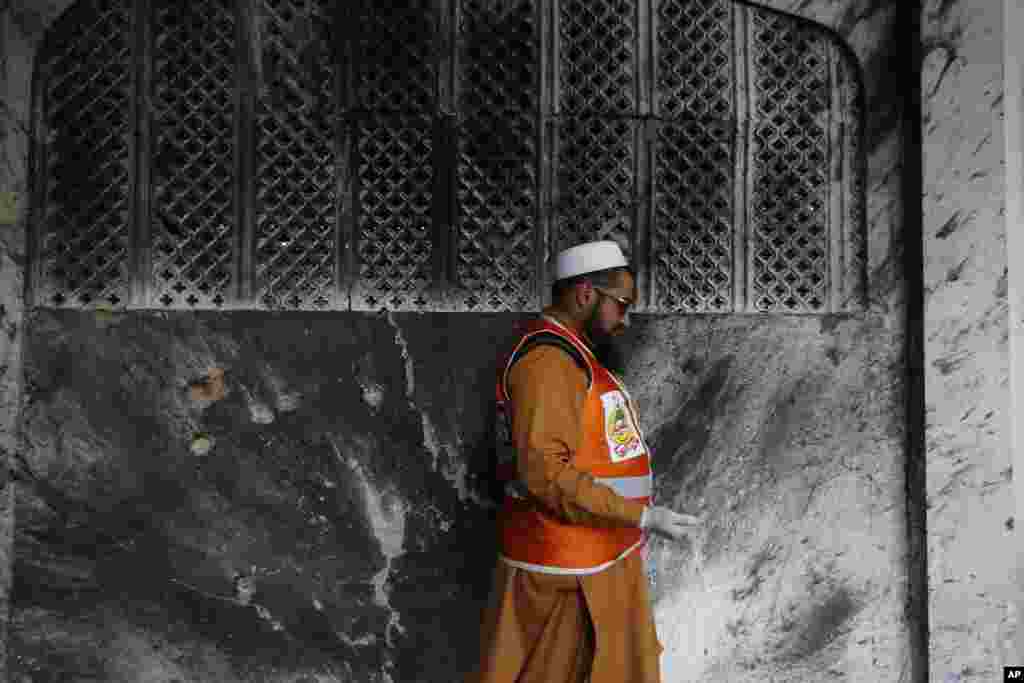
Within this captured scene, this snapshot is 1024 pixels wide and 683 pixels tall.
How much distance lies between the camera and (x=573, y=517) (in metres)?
2.28

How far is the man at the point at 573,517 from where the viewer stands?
2.28 meters

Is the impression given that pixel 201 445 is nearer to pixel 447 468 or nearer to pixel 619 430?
pixel 447 468

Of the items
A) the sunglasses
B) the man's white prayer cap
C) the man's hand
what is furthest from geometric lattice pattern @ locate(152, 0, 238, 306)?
the man's hand

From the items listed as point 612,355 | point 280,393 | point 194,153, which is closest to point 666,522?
point 612,355

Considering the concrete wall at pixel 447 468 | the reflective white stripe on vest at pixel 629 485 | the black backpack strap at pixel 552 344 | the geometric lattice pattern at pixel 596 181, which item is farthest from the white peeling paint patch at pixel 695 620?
the geometric lattice pattern at pixel 596 181

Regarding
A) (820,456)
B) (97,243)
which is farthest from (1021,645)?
(97,243)

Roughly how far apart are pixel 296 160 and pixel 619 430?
5.68ft

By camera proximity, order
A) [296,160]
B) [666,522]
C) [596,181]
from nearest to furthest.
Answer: [666,522] → [296,160] → [596,181]

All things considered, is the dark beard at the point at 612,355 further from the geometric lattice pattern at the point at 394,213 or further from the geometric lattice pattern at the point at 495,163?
the geometric lattice pattern at the point at 394,213

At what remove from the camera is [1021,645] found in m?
3.29

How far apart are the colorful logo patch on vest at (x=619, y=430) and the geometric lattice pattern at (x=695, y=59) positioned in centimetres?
A: 146

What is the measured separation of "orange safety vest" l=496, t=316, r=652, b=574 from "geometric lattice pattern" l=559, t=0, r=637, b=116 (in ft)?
4.07

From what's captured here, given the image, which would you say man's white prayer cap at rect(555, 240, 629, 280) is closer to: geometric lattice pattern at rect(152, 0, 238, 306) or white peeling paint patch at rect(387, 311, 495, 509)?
white peeling paint patch at rect(387, 311, 495, 509)

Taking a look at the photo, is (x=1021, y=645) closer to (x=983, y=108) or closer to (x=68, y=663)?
(x=983, y=108)
